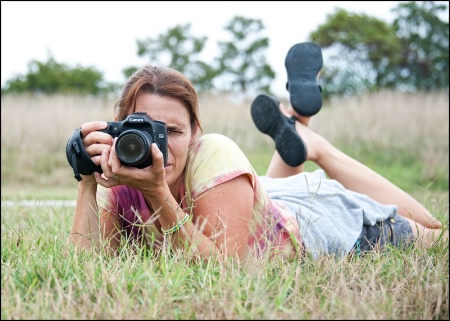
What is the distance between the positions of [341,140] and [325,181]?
5.07 meters

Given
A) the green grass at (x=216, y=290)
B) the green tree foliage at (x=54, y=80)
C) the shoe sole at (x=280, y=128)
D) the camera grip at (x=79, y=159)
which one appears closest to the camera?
the green grass at (x=216, y=290)

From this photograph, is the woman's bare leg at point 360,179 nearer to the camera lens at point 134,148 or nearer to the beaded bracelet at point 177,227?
the beaded bracelet at point 177,227

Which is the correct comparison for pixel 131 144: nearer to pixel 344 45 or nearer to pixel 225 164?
pixel 225 164

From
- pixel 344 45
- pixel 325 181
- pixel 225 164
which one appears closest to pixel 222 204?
pixel 225 164

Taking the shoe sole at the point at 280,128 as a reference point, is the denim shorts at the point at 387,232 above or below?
below

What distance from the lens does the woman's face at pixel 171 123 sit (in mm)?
2271

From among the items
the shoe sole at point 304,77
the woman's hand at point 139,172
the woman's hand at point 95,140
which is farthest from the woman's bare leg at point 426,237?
the woman's hand at point 95,140

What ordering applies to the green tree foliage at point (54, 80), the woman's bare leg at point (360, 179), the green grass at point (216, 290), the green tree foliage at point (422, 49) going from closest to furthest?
the green grass at point (216, 290), the woman's bare leg at point (360, 179), the green tree foliage at point (422, 49), the green tree foliage at point (54, 80)

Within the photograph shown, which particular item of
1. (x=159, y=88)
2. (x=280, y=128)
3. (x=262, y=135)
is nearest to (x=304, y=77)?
(x=280, y=128)

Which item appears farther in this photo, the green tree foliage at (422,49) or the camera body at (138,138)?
the green tree foliage at (422,49)

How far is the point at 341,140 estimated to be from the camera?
8102 millimetres

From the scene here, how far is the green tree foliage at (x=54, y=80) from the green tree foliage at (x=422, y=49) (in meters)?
11.2

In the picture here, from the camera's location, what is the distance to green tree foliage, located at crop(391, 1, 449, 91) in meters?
15.8

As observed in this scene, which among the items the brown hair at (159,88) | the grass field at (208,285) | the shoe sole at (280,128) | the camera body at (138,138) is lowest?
the grass field at (208,285)
